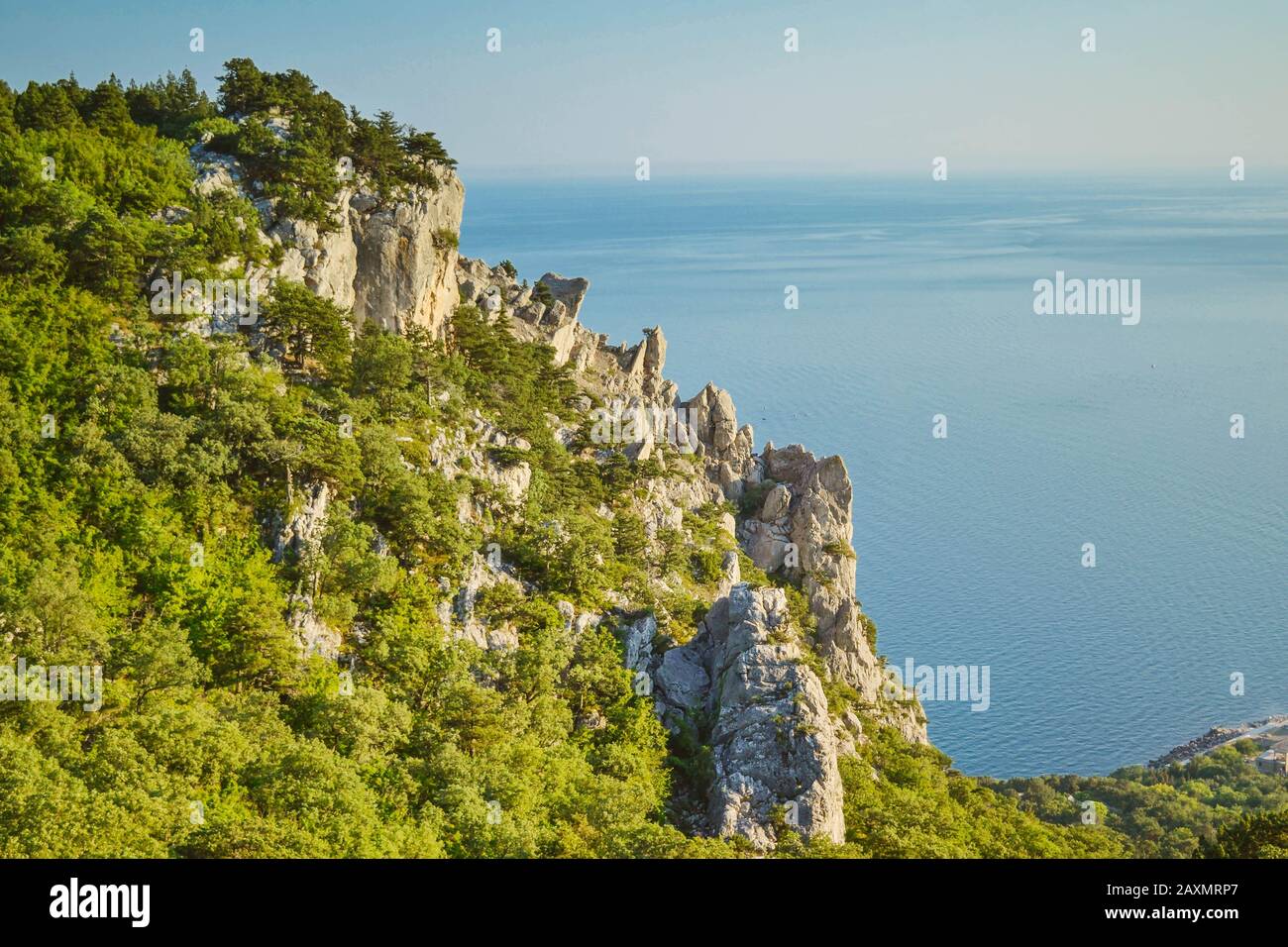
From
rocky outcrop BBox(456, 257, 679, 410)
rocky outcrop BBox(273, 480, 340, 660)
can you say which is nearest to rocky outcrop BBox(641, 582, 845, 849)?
rocky outcrop BBox(273, 480, 340, 660)

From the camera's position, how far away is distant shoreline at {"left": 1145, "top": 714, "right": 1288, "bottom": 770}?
46.4 m

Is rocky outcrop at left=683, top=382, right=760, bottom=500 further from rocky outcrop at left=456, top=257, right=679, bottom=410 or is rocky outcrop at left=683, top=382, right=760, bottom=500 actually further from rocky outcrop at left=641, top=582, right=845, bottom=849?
rocky outcrop at left=641, top=582, right=845, bottom=849

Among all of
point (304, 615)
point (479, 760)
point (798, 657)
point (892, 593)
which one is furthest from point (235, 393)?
point (892, 593)

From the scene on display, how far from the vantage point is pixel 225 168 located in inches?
1326

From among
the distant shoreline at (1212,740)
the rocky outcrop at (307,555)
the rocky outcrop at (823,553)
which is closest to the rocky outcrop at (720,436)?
the rocky outcrop at (823,553)

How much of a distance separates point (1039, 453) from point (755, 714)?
200 ft

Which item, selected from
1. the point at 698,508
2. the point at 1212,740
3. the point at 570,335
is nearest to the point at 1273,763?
the point at 1212,740

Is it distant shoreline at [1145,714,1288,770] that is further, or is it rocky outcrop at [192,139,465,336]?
distant shoreline at [1145,714,1288,770]

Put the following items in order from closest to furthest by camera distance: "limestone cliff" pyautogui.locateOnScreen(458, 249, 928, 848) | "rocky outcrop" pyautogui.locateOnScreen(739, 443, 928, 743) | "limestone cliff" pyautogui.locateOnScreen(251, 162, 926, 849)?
"limestone cliff" pyautogui.locateOnScreen(458, 249, 928, 848)
"limestone cliff" pyautogui.locateOnScreen(251, 162, 926, 849)
"rocky outcrop" pyautogui.locateOnScreen(739, 443, 928, 743)

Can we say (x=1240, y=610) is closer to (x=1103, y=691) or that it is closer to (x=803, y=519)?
(x=1103, y=691)

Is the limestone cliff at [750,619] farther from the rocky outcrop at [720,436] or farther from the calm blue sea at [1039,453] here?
the calm blue sea at [1039,453]

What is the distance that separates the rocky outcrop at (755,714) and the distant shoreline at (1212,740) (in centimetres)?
2690

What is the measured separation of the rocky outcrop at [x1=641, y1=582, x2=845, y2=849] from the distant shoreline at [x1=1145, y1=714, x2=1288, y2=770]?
26.9 metres

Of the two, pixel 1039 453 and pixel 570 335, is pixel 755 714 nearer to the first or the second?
pixel 570 335
